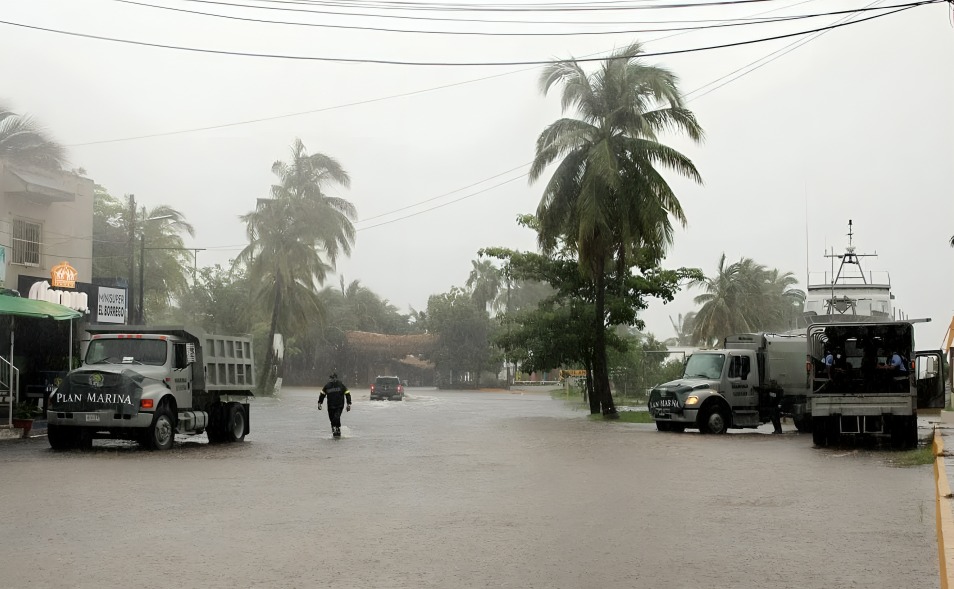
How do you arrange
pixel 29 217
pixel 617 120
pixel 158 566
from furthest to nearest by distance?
pixel 29 217, pixel 617 120, pixel 158 566

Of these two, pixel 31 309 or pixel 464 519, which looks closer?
pixel 464 519

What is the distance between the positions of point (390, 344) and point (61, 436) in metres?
66.4

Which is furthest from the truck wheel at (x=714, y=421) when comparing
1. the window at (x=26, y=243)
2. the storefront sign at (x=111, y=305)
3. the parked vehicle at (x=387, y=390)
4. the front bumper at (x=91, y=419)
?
the parked vehicle at (x=387, y=390)

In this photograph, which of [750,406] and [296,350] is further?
[296,350]

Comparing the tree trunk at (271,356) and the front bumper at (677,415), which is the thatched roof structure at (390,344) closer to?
the tree trunk at (271,356)

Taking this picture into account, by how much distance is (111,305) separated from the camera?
45406mm

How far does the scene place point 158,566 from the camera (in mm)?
8008

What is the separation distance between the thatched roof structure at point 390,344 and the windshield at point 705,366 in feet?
194

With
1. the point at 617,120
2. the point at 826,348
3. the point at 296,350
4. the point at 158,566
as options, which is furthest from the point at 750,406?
the point at 296,350

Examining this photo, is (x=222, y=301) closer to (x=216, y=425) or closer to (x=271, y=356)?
(x=271, y=356)

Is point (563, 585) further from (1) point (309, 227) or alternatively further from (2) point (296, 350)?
(2) point (296, 350)

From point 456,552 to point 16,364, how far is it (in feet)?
71.4

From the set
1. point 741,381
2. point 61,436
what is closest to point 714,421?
point 741,381

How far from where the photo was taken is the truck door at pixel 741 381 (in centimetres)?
2614
